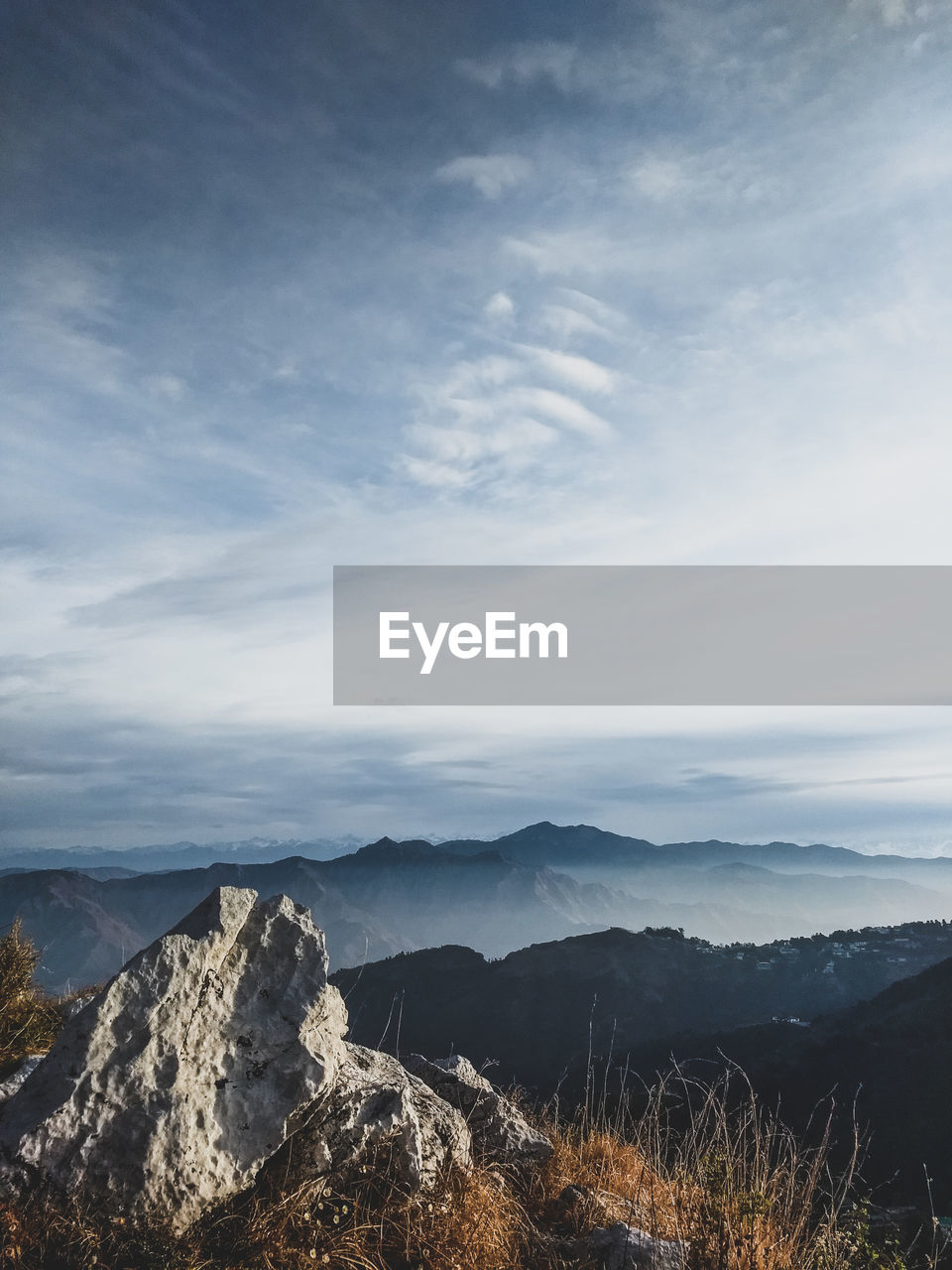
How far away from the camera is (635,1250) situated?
460 cm

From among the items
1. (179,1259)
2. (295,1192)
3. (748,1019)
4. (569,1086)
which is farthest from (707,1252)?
(748,1019)

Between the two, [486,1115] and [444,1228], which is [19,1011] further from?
[444,1228]

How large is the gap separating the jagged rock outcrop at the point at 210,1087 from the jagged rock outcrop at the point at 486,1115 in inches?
35.9

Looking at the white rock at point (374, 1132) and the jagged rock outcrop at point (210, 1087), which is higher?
the jagged rock outcrop at point (210, 1087)

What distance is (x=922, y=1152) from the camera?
160 ft

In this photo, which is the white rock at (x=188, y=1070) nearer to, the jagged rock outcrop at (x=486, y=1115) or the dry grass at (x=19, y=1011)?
the jagged rock outcrop at (x=486, y=1115)

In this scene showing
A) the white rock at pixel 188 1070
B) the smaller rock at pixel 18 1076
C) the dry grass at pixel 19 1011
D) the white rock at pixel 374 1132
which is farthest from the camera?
the dry grass at pixel 19 1011

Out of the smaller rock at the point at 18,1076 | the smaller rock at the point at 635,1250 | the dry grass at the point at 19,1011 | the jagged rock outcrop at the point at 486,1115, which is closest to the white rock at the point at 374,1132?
the jagged rock outcrop at the point at 486,1115

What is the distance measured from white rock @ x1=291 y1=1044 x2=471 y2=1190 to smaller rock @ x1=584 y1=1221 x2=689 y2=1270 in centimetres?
121

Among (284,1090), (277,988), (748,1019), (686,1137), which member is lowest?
(748,1019)

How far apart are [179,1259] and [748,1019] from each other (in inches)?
4453

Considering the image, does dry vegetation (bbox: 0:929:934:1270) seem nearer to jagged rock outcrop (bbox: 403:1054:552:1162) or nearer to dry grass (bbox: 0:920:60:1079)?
jagged rock outcrop (bbox: 403:1054:552:1162)

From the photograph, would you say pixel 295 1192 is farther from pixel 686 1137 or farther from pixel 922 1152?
pixel 922 1152

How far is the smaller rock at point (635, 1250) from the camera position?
Result: 4.53m
